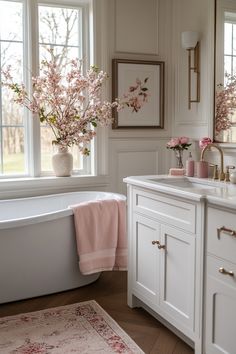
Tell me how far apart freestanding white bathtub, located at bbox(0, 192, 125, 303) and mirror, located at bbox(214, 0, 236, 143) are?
1250 mm

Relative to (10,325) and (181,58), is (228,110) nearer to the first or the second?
(181,58)

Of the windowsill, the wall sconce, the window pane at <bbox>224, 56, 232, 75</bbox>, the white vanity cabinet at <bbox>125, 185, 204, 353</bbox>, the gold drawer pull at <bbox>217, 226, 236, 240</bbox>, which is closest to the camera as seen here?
the gold drawer pull at <bbox>217, 226, 236, 240</bbox>

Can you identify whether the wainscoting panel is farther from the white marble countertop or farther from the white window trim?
the white marble countertop

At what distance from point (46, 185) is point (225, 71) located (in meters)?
1.74

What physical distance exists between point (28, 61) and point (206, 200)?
224 centimetres

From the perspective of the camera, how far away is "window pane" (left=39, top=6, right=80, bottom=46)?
3670 millimetres

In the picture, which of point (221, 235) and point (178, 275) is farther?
point (178, 275)

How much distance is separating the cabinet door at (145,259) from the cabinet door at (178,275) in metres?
0.07

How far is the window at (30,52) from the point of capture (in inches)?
140

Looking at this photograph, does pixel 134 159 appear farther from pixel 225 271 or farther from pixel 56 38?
pixel 225 271

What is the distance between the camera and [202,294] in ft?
6.89

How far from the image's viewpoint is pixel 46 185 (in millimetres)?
3611

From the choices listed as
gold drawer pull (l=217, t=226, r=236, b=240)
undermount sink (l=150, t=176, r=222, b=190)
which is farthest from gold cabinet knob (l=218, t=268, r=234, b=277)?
undermount sink (l=150, t=176, r=222, b=190)

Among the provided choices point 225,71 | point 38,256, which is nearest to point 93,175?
point 38,256
